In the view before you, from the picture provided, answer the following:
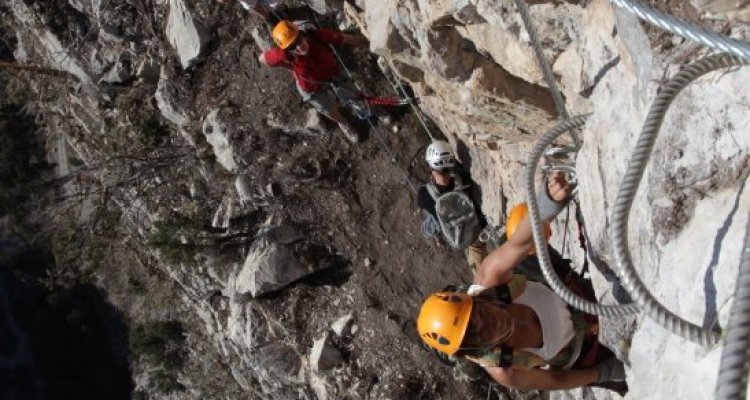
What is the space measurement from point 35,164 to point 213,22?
7038 mm

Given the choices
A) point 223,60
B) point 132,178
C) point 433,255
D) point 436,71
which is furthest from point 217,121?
point 436,71

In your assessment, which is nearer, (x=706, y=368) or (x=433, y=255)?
(x=706, y=368)

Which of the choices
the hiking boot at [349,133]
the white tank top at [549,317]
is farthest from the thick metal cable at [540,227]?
the hiking boot at [349,133]

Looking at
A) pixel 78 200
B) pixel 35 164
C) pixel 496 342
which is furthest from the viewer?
pixel 35 164

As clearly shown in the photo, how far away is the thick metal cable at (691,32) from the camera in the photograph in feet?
5.81

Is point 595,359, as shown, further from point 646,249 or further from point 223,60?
point 223,60

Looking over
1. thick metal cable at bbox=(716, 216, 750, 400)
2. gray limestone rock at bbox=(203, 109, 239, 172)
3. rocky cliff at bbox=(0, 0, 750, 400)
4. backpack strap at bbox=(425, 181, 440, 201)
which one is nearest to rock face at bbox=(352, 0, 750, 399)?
rocky cliff at bbox=(0, 0, 750, 400)

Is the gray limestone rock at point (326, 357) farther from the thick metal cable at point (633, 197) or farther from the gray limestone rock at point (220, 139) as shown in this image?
the thick metal cable at point (633, 197)

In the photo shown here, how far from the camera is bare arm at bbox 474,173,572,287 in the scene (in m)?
3.32

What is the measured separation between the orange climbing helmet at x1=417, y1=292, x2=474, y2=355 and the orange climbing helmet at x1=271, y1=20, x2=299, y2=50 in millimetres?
3722

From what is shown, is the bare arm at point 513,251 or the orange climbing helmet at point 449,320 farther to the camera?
the orange climbing helmet at point 449,320

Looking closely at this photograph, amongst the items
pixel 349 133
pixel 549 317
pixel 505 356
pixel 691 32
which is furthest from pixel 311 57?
pixel 691 32

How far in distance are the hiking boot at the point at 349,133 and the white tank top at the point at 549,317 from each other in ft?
15.1

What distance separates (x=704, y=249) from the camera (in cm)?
243
